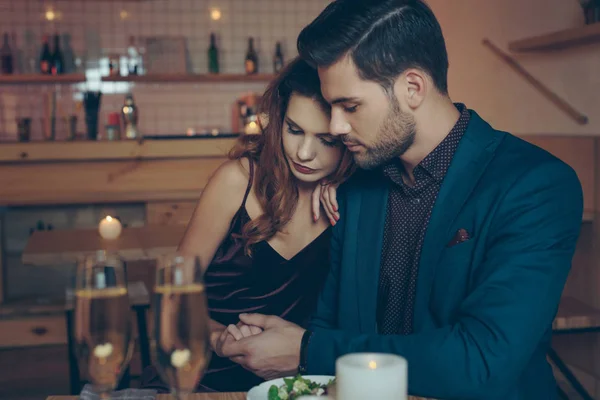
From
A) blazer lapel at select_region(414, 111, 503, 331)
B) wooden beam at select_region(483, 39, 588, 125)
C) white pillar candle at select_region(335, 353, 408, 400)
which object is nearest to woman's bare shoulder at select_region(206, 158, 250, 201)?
blazer lapel at select_region(414, 111, 503, 331)

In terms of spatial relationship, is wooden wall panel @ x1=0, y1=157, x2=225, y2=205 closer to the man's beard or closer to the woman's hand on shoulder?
the woman's hand on shoulder

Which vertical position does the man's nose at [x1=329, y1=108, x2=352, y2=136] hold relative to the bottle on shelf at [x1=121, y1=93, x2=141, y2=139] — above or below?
below

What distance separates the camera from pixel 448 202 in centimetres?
142

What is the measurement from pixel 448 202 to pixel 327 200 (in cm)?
39

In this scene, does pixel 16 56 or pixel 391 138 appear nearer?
pixel 391 138

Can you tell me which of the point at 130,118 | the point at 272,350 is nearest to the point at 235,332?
the point at 272,350

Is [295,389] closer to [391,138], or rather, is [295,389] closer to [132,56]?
[391,138]

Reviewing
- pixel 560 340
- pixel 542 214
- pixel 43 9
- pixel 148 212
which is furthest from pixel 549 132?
pixel 43 9

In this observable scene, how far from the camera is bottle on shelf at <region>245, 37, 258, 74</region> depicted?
502cm

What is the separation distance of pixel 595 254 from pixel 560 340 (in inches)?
19.0

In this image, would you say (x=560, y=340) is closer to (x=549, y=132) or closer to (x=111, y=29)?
(x=549, y=132)

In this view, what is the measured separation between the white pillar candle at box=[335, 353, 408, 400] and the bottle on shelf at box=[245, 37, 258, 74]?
14.5 feet

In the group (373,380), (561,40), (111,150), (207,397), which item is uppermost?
(561,40)

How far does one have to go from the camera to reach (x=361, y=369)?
71cm
